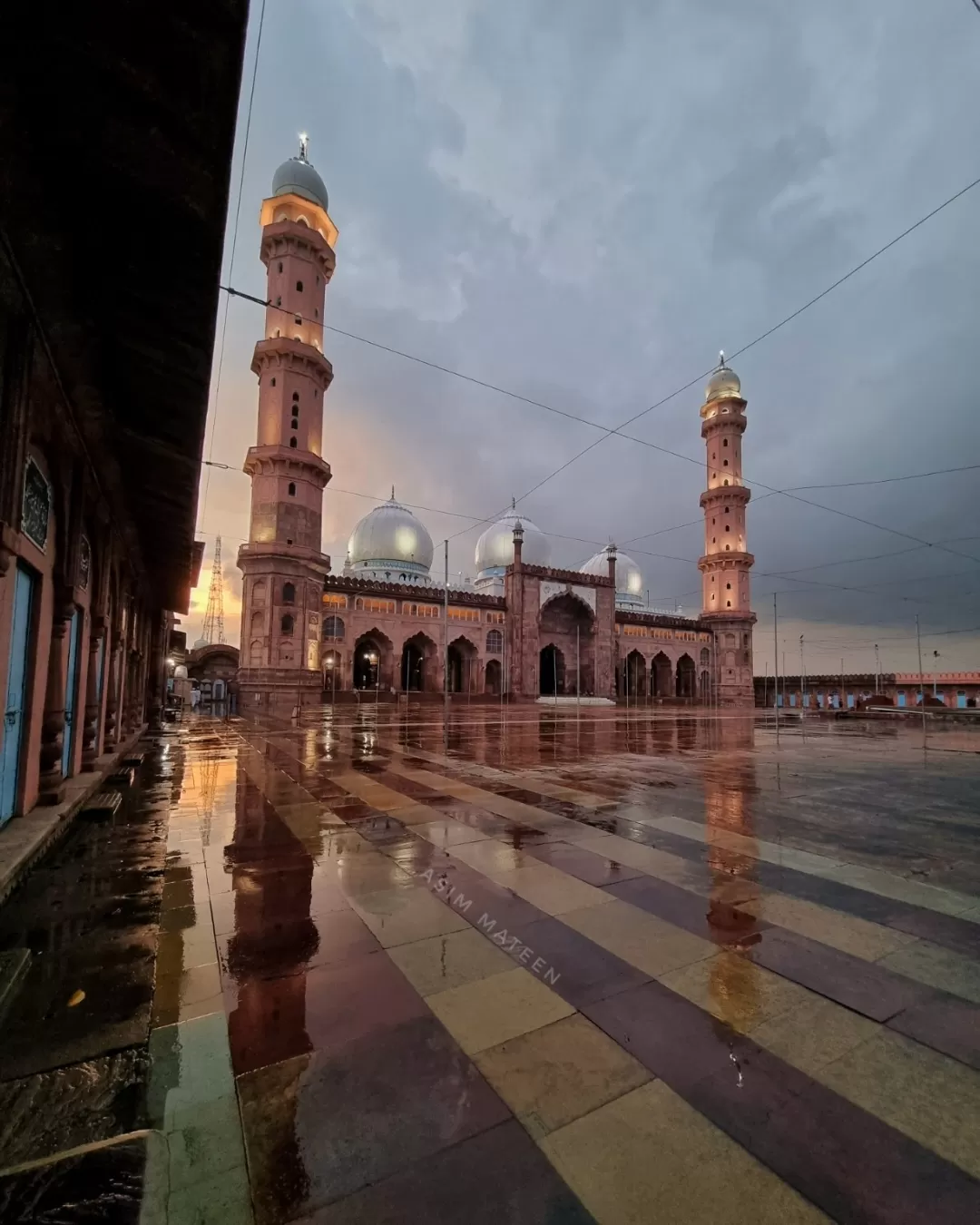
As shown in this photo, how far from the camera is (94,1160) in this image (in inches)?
72.6

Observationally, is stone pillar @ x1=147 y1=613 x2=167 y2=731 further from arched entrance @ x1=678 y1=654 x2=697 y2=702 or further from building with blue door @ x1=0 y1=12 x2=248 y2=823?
arched entrance @ x1=678 y1=654 x2=697 y2=702

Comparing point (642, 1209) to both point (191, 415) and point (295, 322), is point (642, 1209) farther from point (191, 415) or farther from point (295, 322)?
Result: point (295, 322)

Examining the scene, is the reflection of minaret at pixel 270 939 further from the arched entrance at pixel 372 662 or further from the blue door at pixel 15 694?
the arched entrance at pixel 372 662

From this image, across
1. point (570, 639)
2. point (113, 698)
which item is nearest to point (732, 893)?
point (113, 698)

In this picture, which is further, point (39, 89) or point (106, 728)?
point (106, 728)

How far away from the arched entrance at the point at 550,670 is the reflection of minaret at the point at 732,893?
139 feet

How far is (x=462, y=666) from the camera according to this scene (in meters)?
47.2

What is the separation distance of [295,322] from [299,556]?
14.8 m

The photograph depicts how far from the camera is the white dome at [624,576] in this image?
7094cm

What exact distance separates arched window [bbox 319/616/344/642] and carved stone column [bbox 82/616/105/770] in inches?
1191

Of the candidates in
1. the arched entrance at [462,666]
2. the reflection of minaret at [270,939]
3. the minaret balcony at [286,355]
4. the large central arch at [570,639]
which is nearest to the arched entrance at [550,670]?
the large central arch at [570,639]

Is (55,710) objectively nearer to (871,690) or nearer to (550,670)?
(550,670)

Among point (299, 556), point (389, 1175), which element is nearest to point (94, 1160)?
point (389, 1175)

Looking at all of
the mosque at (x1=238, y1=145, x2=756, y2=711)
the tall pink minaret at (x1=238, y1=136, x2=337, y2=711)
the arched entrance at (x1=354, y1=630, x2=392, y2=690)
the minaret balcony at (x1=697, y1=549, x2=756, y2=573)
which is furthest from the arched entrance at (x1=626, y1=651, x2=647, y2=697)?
the tall pink minaret at (x1=238, y1=136, x2=337, y2=711)
